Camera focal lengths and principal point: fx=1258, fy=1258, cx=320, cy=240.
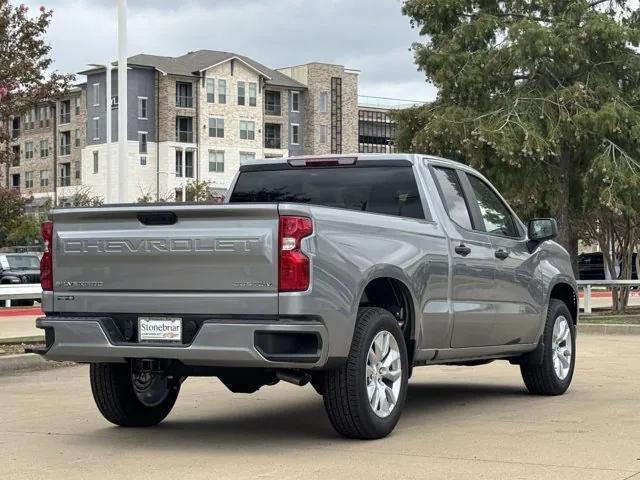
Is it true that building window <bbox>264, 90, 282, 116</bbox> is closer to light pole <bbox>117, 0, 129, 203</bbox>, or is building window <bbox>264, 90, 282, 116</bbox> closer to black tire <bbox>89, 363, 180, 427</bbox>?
light pole <bbox>117, 0, 129, 203</bbox>

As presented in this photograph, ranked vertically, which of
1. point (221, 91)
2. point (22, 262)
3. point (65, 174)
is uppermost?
point (221, 91)

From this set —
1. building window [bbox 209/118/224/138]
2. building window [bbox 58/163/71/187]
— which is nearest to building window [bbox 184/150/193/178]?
building window [bbox 209/118/224/138]

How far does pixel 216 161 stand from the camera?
97.1 m

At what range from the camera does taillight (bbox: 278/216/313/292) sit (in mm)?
7781

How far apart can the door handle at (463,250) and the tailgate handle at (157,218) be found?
2.56 meters

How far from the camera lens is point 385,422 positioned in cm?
850

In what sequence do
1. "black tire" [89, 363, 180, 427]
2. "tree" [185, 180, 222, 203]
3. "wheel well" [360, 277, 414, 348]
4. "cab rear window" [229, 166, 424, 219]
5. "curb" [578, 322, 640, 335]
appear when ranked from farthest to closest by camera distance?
1. "tree" [185, 180, 222, 203]
2. "curb" [578, 322, 640, 335]
3. "cab rear window" [229, 166, 424, 219]
4. "black tire" [89, 363, 180, 427]
5. "wheel well" [360, 277, 414, 348]

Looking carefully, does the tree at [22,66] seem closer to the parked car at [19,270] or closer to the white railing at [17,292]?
the white railing at [17,292]

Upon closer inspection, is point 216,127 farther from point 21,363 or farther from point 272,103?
point 21,363

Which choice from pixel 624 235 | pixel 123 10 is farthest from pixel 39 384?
pixel 624 235

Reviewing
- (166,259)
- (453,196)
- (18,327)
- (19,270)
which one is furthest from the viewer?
(19,270)

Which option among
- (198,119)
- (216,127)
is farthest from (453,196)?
(216,127)

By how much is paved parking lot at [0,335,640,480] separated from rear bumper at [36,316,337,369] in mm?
607

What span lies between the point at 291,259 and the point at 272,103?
9615 centimetres
